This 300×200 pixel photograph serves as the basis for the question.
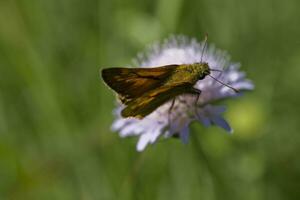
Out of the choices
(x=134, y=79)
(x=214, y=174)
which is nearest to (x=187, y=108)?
(x=134, y=79)

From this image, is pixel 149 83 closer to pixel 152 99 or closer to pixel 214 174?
pixel 152 99

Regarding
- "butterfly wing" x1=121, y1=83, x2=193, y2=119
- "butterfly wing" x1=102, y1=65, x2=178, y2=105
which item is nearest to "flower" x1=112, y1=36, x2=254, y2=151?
"butterfly wing" x1=121, y1=83, x2=193, y2=119

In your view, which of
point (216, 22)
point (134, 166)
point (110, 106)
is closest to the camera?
point (134, 166)

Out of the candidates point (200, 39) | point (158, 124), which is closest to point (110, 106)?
point (200, 39)

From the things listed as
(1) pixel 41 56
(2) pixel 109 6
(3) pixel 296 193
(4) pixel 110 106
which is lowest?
(3) pixel 296 193

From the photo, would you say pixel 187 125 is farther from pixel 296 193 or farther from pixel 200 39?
pixel 200 39

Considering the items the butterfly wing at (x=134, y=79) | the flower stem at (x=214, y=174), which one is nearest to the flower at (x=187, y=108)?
the butterfly wing at (x=134, y=79)

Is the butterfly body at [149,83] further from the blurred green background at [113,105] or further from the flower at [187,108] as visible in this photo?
the blurred green background at [113,105]

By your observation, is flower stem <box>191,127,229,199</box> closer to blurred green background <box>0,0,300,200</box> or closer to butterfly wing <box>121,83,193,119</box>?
blurred green background <box>0,0,300,200</box>
